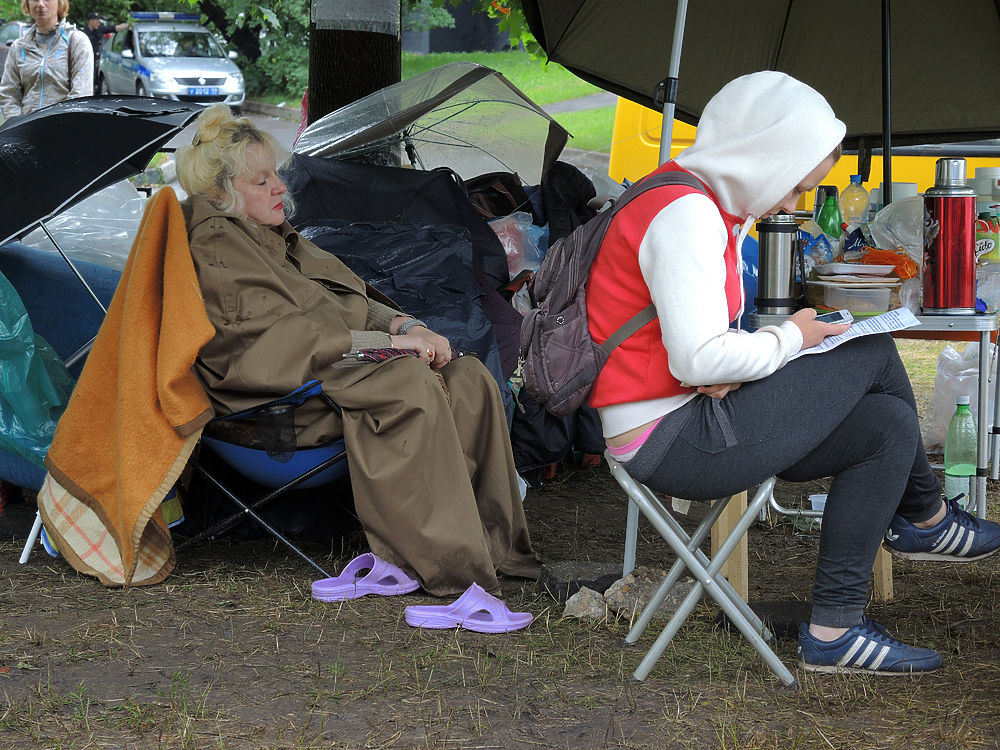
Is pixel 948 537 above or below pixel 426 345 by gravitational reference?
below

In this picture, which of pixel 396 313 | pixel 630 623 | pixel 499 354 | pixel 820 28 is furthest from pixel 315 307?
pixel 820 28

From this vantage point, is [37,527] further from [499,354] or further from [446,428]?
[499,354]

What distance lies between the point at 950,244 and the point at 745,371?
0.82 metres

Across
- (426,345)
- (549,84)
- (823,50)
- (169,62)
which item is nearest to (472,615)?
(426,345)

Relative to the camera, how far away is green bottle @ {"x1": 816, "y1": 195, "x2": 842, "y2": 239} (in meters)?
3.45

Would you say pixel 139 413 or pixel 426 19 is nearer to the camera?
pixel 139 413

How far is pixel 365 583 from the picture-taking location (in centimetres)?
343

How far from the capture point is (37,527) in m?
3.68

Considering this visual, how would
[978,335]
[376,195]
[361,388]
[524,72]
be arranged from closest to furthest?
[978,335] → [361,388] → [376,195] → [524,72]

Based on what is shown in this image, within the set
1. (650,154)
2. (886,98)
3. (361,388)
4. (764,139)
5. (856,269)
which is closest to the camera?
(764,139)

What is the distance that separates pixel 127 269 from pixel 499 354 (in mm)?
1490

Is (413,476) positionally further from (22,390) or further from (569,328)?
(22,390)

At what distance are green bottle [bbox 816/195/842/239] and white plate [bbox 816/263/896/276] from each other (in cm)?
40

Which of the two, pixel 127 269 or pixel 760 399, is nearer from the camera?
pixel 760 399
